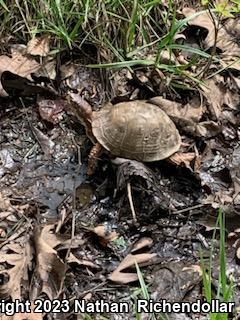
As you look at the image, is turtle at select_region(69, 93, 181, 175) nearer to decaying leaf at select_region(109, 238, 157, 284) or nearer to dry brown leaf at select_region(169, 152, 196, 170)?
dry brown leaf at select_region(169, 152, 196, 170)

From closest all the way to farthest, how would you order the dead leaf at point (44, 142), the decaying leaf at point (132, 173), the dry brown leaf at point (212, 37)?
the decaying leaf at point (132, 173), the dead leaf at point (44, 142), the dry brown leaf at point (212, 37)

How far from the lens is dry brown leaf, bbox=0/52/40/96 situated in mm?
3865

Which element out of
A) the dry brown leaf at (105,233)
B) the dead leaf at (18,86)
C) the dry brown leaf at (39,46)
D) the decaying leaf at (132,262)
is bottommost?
the decaying leaf at (132,262)

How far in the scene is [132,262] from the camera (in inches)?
122

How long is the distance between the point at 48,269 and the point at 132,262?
40cm

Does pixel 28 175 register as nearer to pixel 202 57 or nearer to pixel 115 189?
pixel 115 189

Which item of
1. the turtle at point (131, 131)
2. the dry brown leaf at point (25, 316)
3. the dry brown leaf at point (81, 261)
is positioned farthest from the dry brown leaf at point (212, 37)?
the dry brown leaf at point (25, 316)

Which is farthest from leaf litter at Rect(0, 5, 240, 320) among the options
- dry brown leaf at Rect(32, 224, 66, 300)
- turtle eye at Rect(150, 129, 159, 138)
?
turtle eye at Rect(150, 129, 159, 138)

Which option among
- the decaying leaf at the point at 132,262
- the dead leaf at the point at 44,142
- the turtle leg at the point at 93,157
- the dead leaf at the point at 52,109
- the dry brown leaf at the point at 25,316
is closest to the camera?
the dry brown leaf at the point at 25,316

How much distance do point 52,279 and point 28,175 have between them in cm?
78

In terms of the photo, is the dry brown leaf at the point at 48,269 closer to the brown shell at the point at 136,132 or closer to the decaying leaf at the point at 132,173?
the decaying leaf at the point at 132,173

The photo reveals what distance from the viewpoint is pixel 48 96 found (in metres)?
3.94

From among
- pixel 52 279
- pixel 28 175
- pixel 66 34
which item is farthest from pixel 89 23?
pixel 52 279

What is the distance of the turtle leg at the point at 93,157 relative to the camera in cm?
354
